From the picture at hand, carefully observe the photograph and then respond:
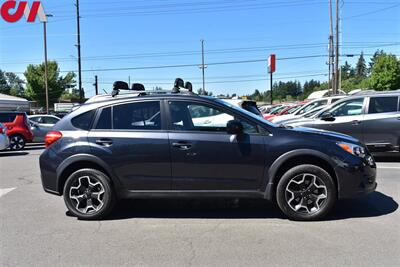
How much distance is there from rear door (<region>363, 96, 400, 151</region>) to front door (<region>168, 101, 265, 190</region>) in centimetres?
600

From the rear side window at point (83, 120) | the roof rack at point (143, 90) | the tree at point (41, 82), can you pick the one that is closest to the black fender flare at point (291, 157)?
the roof rack at point (143, 90)

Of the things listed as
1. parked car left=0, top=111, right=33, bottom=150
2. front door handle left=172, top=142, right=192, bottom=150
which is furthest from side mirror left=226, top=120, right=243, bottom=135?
parked car left=0, top=111, right=33, bottom=150

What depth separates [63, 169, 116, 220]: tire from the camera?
5746 mm

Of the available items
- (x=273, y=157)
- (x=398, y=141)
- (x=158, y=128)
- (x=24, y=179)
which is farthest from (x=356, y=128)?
(x=24, y=179)

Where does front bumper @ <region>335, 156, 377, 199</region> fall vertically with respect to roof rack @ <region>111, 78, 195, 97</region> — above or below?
below

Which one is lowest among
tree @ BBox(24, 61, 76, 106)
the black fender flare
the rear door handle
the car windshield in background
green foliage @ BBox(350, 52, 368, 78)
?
the black fender flare

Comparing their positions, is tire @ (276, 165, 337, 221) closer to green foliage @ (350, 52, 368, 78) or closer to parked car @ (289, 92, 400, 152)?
parked car @ (289, 92, 400, 152)

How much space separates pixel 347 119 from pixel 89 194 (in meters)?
7.20

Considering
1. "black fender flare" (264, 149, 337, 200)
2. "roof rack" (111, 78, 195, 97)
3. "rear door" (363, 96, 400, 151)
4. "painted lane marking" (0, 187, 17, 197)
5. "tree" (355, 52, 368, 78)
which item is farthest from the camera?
"tree" (355, 52, 368, 78)

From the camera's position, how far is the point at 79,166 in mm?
5848

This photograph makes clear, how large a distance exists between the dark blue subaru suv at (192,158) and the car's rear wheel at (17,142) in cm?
1253

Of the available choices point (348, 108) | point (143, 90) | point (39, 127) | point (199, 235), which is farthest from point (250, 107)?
point (39, 127)

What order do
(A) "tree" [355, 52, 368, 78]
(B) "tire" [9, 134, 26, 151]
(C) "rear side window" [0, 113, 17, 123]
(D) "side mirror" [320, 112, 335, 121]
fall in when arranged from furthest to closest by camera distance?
(A) "tree" [355, 52, 368, 78], (C) "rear side window" [0, 113, 17, 123], (B) "tire" [9, 134, 26, 151], (D) "side mirror" [320, 112, 335, 121]

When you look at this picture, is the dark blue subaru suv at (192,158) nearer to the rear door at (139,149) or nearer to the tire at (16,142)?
the rear door at (139,149)
